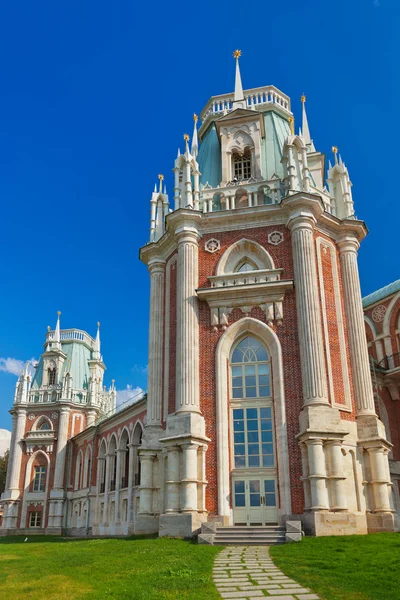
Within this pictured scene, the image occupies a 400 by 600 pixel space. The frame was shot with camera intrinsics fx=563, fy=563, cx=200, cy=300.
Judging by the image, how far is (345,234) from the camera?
91.7ft

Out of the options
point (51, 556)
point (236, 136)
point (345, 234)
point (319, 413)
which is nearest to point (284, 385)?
point (319, 413)

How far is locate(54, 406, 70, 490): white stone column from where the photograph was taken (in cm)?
5497

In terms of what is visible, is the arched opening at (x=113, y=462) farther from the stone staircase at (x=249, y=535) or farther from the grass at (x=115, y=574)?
the grass at (x=115, y=574)

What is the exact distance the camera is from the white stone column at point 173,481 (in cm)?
2231

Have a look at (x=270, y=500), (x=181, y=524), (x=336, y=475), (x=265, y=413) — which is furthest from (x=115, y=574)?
(x=265, y=413)

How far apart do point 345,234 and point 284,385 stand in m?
8.83

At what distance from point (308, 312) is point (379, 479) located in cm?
737

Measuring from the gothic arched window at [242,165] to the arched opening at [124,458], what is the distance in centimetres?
2179

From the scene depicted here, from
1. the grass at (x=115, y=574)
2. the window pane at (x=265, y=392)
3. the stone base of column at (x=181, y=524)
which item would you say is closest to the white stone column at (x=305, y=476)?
the window pane at (x=265, y=392)

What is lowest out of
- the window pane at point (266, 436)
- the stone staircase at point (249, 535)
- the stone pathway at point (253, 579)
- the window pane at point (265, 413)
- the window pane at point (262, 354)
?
the stone pathway at point (253, 579)

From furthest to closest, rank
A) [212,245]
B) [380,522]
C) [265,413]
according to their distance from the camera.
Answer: [212,245] → [265,413] → [380,522]

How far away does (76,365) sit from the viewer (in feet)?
208

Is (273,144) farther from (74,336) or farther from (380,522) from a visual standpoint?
(74,336)

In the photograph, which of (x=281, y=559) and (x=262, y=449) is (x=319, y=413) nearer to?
(x=262, y=449)
